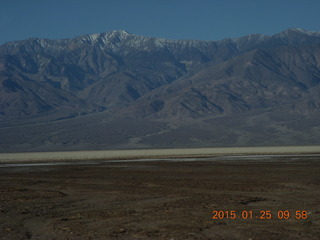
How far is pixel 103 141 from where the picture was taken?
194m

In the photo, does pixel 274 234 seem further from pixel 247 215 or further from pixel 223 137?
pixel 223 137

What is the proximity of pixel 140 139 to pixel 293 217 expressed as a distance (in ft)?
580

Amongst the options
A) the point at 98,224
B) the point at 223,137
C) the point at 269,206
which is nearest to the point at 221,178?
the point at 269,206

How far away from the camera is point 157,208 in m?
21.2

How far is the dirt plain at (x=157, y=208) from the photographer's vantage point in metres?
16.1

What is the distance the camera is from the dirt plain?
16125 millimetres
